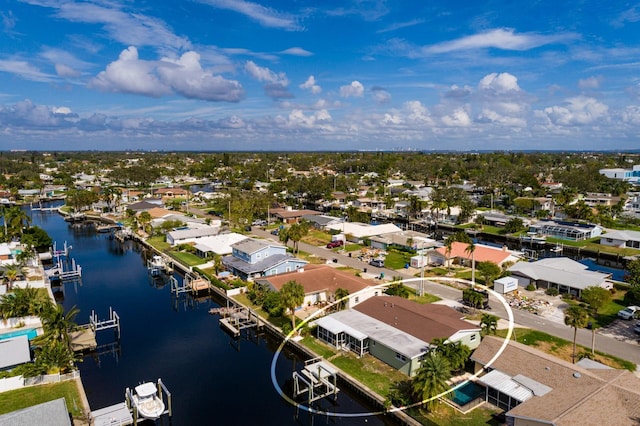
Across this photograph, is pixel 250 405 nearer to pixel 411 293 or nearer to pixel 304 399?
pixel 304 399

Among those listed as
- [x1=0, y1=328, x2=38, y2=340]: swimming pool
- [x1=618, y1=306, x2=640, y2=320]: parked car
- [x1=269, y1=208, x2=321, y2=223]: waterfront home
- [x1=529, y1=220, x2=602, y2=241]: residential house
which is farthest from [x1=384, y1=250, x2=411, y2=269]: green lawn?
[x1=0, y1=328, x2=38, y2=340]: swimming pool

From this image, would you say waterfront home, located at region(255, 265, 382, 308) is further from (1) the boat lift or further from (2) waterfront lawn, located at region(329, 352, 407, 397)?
(1) the boat lift

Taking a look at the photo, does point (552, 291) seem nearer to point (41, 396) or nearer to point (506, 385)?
point (506, 385)

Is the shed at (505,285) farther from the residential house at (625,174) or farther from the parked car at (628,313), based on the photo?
the residential house at (625,174)

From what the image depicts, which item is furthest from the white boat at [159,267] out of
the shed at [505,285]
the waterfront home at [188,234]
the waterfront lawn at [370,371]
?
the shed at [505,285]

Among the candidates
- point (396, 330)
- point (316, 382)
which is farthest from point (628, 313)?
point (316, 382)

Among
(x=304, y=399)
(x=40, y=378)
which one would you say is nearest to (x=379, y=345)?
(x=304, y=399)
